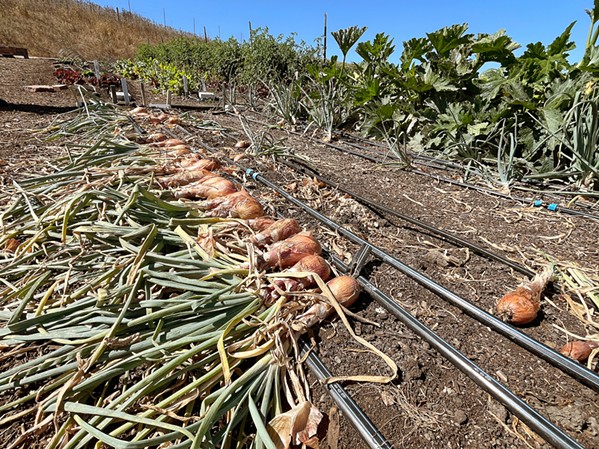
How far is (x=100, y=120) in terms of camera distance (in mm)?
3568

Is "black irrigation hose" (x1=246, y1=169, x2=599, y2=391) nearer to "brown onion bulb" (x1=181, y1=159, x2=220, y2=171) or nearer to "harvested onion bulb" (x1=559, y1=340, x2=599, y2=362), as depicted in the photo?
"harvested onion bulb" (x1=559, y1=340, x2=599, y2=362)

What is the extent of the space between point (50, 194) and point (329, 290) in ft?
5.05

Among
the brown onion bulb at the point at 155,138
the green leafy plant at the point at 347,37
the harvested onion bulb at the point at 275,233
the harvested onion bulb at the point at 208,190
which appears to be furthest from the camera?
the green leafy plant at the point at 347,37

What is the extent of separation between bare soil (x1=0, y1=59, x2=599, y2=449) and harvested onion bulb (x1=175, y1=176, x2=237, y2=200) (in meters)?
0.38

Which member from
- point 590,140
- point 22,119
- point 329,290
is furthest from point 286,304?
point 22,119

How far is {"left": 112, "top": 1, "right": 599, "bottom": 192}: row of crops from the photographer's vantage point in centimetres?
241

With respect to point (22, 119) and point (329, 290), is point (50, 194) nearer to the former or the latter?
point (329, 290)

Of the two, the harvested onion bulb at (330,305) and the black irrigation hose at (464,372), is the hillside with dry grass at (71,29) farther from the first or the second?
the black irrigation hose at (464,372)

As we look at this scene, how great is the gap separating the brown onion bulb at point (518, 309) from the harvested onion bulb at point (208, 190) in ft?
4.41

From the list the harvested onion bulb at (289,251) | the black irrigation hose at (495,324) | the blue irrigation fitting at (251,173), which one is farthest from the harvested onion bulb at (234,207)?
the blue irrigation fitting at (251,173)

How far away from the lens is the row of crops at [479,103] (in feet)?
7.92

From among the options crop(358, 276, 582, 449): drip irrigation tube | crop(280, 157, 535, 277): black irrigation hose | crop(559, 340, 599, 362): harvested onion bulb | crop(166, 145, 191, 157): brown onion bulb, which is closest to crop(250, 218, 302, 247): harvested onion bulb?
crop(358, 276, 582, 449): drip irrigation tube

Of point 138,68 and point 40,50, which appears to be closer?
point 138,68

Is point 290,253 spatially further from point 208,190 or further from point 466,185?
point 466,185
